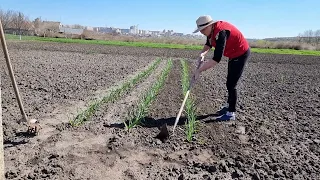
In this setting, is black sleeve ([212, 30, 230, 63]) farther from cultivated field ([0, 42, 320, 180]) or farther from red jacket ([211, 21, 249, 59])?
cultivated field ([0, 42, 320, 180])

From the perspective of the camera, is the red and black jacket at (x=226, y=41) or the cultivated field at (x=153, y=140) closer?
the cultivated field at (x=153, y=140)

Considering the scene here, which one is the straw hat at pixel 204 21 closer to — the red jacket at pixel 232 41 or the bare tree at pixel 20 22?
the red jacket at pixel 232 41

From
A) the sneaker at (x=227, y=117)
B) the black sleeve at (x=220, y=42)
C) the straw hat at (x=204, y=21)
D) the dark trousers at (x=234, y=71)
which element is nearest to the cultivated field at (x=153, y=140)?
the sneaker at (x=227, y=117)

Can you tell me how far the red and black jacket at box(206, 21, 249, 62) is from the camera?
15.1 feet

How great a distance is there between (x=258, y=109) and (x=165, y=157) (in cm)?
342

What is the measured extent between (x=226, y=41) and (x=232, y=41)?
122 mm

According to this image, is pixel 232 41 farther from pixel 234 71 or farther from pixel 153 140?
pixel 153 140

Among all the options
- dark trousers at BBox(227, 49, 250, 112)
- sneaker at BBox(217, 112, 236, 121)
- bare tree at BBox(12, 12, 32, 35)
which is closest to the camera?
dark trousers at BBox(227, 49, 250, 112)

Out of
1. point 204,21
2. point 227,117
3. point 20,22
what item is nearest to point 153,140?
point 227,117

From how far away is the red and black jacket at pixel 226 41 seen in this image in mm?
4594

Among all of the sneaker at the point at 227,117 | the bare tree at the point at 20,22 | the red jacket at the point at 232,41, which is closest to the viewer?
the red jacket at the point at 232,41

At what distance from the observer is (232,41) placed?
4941mm

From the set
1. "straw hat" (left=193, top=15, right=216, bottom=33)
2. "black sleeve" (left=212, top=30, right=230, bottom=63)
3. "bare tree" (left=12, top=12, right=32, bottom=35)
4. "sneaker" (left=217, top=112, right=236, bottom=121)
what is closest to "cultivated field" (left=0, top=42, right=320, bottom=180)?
"sneaker" (left=217, top=112, right=236, bottom=121)

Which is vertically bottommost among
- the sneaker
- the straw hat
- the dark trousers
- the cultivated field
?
the cultivated field
